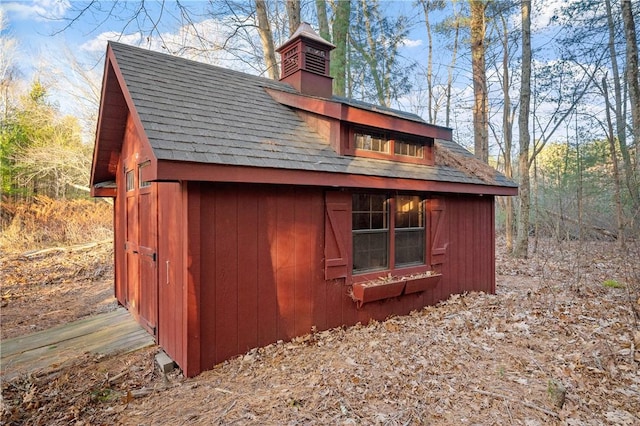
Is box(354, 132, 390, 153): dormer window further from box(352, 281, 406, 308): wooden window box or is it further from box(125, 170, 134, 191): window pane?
box(125, 170, 134, 191): window pane

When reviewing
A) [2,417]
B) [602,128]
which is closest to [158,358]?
[2,417]

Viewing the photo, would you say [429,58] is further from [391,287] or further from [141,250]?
[141,250]

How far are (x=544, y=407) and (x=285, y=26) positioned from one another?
15.3 metres

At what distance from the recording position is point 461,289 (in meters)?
6.24

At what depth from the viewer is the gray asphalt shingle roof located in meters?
3.62

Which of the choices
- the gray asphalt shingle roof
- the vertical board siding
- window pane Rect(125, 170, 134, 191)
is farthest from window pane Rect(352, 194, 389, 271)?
window pane Rect(125, 170, 134, 191)

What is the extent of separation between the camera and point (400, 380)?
3188 mm

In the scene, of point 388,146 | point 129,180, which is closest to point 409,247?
point 388,146

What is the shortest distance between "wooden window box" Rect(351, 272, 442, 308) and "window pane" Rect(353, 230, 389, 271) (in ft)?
0.81

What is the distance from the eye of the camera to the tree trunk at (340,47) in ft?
36.9

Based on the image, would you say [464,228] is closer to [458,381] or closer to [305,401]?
[458,381]

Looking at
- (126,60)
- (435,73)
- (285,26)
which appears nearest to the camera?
(126,60)

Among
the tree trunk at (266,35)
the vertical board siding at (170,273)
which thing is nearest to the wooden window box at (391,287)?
the vertical board siding at (170,273)

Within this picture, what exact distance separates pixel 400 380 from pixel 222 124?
3599mm
